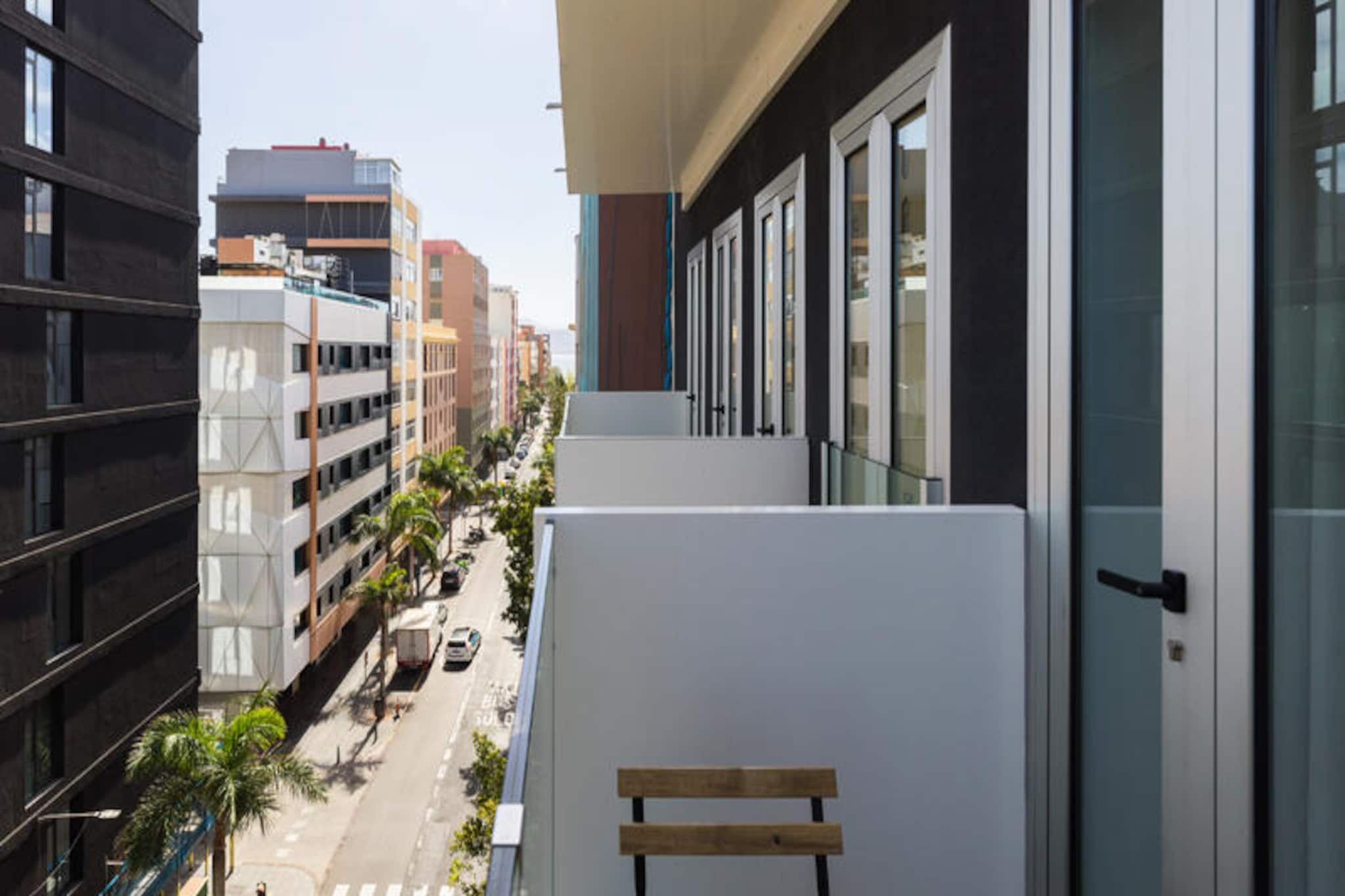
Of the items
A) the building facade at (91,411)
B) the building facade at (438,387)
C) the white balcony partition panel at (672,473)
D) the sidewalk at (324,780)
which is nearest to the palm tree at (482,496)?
the building facade at (438,387)

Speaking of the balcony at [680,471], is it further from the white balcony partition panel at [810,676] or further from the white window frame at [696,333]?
the white window frame at [696,333]

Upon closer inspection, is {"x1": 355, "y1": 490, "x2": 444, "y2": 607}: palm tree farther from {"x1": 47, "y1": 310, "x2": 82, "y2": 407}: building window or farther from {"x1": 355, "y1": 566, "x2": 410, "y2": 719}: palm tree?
{"x1": 47, "y1": 310, "x2": 82, "y2": 407}: building window

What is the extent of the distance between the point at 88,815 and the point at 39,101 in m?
13.3

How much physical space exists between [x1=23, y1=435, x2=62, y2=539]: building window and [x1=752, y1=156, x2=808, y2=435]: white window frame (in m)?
15.1

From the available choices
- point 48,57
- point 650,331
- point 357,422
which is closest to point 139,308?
point 48,57

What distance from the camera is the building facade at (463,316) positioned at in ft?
267

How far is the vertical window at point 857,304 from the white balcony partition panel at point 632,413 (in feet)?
27.5

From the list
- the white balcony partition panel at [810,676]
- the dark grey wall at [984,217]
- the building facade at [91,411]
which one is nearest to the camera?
the white balcony partition panel at [810,676]

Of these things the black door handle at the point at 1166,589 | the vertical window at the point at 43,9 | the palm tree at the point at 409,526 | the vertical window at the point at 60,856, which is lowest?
the vertical window at the point at 60,856

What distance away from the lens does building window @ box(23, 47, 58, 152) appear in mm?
18641

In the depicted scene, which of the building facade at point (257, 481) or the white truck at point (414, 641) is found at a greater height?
the building facade at point (257, 481)

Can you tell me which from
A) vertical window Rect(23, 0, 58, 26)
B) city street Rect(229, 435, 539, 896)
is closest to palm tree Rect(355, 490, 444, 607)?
city street Rect(229, 435, 539, 896)

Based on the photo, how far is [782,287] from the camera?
27.0 feet

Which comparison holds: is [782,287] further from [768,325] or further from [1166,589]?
[1166,589]
